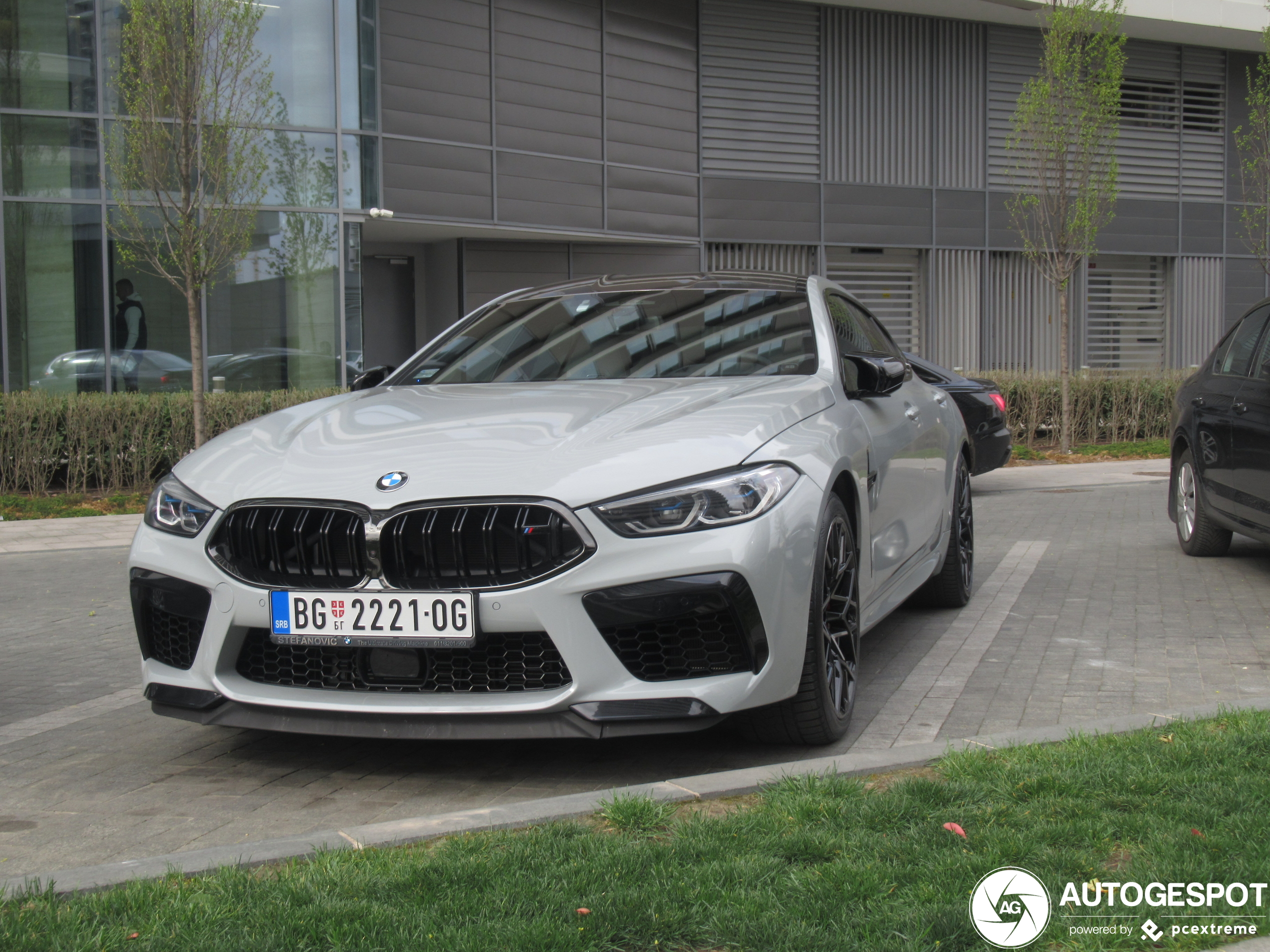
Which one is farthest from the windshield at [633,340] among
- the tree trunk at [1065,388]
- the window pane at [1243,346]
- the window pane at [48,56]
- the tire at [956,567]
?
the tree trunk at [1065,388]

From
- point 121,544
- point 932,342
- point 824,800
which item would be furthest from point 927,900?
point 932,342

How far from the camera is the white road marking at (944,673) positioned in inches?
180

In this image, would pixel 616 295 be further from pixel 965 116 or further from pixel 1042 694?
pixel 965 116

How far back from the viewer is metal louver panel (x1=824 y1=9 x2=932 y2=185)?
23531mm

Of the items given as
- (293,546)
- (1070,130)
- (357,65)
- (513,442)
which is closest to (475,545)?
(513,442)

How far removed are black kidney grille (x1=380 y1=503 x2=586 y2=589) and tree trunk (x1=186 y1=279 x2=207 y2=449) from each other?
9921 millimetres

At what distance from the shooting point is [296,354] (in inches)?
683

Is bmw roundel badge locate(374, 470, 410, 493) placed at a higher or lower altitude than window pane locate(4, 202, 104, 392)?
lower

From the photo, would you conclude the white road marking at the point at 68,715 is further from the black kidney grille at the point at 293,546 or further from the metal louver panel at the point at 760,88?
the metal louver panel at the point at 760,88

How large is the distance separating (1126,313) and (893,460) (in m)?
23.2

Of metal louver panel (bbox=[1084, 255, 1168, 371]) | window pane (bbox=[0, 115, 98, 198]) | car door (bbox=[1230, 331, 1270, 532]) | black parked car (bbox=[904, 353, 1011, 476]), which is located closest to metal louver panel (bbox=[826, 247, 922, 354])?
metal louver panel (bbox=[1084, 255, 1168, 371])

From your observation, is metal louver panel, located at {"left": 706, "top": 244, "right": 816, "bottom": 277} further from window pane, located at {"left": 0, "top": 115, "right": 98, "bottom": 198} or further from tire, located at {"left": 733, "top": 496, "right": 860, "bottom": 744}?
tire, located at {"left": 733, "top": 496, "right": 860, "bottom": 744}

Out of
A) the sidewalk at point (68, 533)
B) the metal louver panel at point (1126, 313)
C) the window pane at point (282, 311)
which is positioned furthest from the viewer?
the metal louver panel at point (1126, 313)

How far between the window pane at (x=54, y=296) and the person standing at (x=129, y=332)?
191 millimetres
